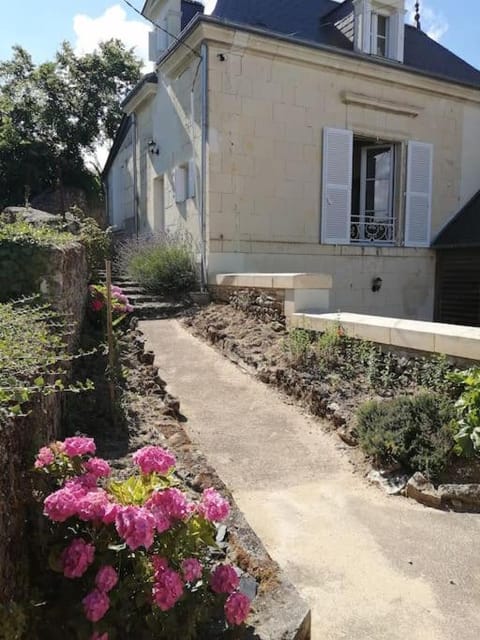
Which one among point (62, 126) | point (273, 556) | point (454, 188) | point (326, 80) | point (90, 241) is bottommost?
point (273, 556)

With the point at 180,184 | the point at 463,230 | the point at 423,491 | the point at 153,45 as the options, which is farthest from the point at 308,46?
the point at 423,491

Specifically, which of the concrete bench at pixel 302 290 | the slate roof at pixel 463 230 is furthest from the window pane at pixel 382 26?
the concrete bench at pixel 302 290

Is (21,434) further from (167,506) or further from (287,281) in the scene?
(287,281)

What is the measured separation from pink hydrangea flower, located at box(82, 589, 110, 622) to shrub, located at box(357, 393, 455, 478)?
8.14ft

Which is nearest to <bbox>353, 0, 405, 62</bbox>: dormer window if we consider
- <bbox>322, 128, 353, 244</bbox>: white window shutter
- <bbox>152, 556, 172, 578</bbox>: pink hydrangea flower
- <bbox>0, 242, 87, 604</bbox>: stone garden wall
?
<bbox>322, 128, 353, 244</bbox>: white window shutter

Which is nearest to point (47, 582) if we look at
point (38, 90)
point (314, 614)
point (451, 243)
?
point (314, 614)

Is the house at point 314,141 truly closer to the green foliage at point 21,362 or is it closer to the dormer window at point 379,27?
the dormer window at point 379,27

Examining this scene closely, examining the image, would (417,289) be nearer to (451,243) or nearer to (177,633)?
(451,243)

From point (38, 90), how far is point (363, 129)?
46.0 feet

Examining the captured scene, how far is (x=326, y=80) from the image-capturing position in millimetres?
→ 9219

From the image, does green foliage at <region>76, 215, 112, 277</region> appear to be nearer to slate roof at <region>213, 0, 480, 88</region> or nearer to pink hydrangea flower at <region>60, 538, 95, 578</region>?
slate roof at <region>213, 0, 480, 88</region>

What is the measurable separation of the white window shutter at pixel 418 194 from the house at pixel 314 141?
1.2 inches

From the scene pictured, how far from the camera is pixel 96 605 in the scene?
1.48 metres

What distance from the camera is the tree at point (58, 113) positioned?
17.0 meters
